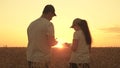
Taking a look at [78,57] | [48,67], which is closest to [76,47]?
[78,57]

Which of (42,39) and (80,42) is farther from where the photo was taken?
(80,42)

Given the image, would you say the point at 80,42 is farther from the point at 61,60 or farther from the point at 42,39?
the point at 61,60

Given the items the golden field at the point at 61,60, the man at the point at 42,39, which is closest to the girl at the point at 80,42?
the man at the point at 42,39

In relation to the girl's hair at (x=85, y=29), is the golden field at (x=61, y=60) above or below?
below

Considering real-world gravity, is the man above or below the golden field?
above

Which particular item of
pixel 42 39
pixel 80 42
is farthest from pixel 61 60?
pixel 42 39

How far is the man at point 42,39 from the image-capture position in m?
8.57

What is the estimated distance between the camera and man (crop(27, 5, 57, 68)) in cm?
857

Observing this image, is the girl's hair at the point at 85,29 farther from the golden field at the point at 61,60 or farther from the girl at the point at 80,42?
the golden field at the point at 61,60

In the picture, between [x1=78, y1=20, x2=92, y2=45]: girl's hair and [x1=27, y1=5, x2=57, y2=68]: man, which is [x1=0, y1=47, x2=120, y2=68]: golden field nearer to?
[x1=78, y1=20, x2=92, y2=45]: girl's hair

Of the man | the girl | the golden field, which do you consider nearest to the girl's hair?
the girl

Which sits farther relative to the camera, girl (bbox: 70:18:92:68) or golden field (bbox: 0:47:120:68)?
golden field (bbox: 0:47:120:68)

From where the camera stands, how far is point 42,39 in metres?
8.66

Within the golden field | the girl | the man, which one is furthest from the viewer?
the golden field
